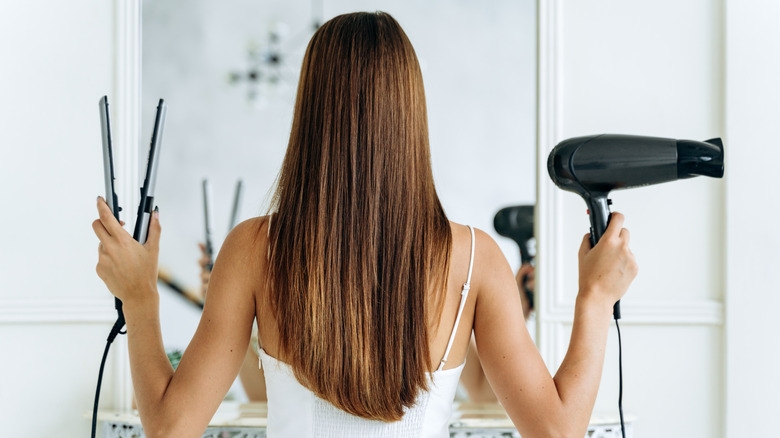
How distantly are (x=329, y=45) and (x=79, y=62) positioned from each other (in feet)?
3.62

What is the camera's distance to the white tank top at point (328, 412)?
841 millimetres

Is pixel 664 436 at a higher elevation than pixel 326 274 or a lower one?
lower

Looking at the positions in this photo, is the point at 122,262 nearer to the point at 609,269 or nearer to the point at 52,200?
the point at 609,269

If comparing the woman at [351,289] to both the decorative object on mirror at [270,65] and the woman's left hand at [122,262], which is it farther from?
the decorative object on mirror at [270,65]

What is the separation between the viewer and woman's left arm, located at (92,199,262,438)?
0.82 metres

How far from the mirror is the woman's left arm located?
725mm

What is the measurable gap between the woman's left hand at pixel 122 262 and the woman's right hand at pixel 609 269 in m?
0.61

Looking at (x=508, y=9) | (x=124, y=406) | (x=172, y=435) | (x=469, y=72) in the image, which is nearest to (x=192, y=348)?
(x=172, y=435)

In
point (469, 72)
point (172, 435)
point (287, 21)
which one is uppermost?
point (287, 21)

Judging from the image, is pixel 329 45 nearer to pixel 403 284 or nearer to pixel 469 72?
pixel 403 284

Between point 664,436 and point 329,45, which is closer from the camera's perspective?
point 329,45

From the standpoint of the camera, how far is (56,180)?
163cm

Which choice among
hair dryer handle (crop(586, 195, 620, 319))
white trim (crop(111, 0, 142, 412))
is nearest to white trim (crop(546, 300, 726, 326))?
hair dryer handle (crop(586, 195, 620, 319))

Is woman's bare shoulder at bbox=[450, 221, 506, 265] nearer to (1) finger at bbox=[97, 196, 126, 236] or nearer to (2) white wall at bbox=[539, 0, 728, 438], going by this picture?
(1) finger at bbox=[97, 196, 126, 236]
